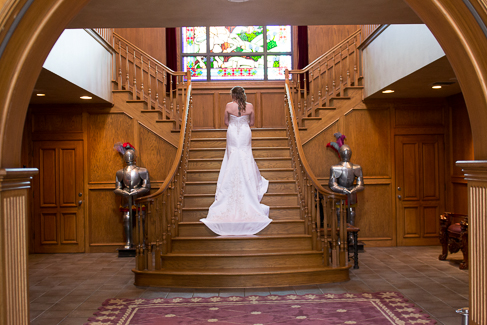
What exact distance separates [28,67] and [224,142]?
5283 millimetres

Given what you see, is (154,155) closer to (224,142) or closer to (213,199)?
(224,142)

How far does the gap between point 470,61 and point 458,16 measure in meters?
0.24

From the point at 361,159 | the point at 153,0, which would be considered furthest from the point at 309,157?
the point at 153,0

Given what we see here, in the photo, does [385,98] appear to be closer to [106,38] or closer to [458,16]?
[106,38]

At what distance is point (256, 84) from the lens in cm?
933

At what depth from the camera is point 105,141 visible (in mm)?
7422

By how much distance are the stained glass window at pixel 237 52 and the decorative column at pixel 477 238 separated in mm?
7560

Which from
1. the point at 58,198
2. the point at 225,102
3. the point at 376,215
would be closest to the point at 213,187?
the point at 58,198

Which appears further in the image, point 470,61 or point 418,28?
point 418,28

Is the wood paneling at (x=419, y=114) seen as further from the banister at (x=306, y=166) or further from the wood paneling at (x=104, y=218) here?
the wood paneling at (x=104, y=218)

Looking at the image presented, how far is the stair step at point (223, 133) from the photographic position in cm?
764

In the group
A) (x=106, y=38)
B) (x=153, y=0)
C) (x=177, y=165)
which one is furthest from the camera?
(x=106, y=38)

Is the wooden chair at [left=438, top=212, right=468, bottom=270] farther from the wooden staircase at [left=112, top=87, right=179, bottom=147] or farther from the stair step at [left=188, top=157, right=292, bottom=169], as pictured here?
the wooden staircase at [left=112, top=87, right=179, bottom=147]

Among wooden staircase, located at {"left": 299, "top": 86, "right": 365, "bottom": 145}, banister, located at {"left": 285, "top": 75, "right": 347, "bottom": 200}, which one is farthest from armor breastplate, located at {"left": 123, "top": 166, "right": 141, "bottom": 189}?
wooden staircase, located at {"left": 299, "top": 86, "right": 365, "bottom": 145}
